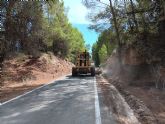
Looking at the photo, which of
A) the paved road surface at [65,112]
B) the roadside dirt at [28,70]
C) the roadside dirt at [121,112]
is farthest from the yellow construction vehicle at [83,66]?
the roadside dirt at [121,112]

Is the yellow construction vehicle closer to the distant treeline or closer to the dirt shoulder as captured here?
the distant treeline

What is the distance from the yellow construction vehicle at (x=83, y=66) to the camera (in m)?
47.4

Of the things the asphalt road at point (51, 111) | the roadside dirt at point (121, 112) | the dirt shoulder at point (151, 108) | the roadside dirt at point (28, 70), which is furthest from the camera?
the roadside dirt at point (28, 70)

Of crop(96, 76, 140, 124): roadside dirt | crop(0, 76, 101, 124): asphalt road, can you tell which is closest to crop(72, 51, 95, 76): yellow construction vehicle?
crop(0, 76, 101, 124): asphalt road

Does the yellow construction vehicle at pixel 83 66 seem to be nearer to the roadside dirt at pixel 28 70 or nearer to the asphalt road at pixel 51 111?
the roadside dirt at pixel 28 70

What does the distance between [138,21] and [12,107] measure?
60.7 ft

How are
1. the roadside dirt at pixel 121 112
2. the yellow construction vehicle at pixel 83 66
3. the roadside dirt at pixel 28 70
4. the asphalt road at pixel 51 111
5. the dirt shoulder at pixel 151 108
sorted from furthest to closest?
the yellow construction vehicle at pixel 83 66
the roadside dirt at pixel 28 70
the dirt shoulder at pixel 151 108
the roadside dirt at pixel 121 112
the asphalt road at pixel 51 111

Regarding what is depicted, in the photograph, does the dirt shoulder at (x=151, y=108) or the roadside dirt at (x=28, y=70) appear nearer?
the dirt shoulder at (x=151, y=108)

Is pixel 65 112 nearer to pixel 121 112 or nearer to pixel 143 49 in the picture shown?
pixel 121 112

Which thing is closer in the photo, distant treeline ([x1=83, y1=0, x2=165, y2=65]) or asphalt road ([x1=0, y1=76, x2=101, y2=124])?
asphalt road ([x1=0, y1=76, x2=101, y2=124])

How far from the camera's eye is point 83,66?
47.8m

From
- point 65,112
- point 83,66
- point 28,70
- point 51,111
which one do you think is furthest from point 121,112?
point 83,66

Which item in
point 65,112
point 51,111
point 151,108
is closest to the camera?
point 65,112

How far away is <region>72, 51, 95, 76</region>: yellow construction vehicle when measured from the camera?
47.4 metres
